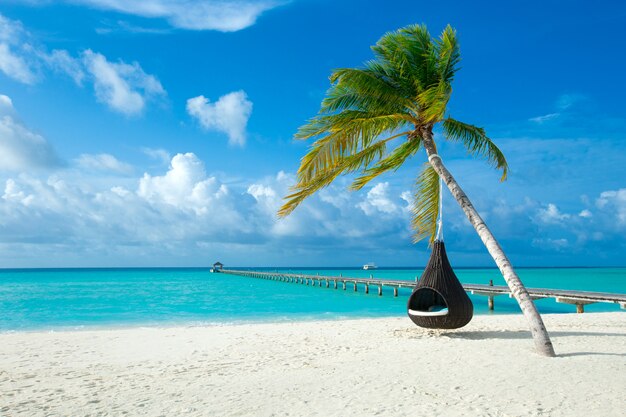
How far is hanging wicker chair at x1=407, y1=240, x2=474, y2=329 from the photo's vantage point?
812 centimetres

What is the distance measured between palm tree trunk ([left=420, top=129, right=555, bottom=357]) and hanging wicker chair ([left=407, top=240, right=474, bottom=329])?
1.25 metres

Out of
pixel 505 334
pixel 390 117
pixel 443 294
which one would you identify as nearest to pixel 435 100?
pixel 390 117

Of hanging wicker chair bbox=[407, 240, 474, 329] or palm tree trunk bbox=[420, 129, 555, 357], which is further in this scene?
hanging wicker chair bbox=[407, 240, 474, 329]

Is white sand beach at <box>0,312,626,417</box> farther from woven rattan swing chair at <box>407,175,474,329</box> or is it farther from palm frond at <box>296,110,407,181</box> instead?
palm frond at <box>296,110,407,181</box>

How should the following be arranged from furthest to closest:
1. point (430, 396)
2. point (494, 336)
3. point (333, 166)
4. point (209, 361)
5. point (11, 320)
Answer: point (11, 320) < point (494, 336) < point (333, 166) < point (209, 361) < point (430, 396)

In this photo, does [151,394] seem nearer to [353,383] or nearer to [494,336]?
[353,383]

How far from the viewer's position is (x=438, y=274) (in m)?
8.41

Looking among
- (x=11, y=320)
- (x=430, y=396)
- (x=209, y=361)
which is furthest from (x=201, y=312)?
(x=430, y=396)

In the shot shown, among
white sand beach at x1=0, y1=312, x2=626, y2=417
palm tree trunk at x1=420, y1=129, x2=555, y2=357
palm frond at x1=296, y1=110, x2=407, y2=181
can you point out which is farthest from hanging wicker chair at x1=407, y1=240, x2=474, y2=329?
palm frond at x1=296, y1=110, x2=407, y2=181

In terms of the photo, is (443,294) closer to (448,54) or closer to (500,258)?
(500,258)

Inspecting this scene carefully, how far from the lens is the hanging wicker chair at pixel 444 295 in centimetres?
812

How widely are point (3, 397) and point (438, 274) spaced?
673 centimetres

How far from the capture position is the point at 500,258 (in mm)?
6863

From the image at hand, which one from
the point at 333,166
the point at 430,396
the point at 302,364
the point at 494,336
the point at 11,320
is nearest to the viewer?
the point at 430,396
